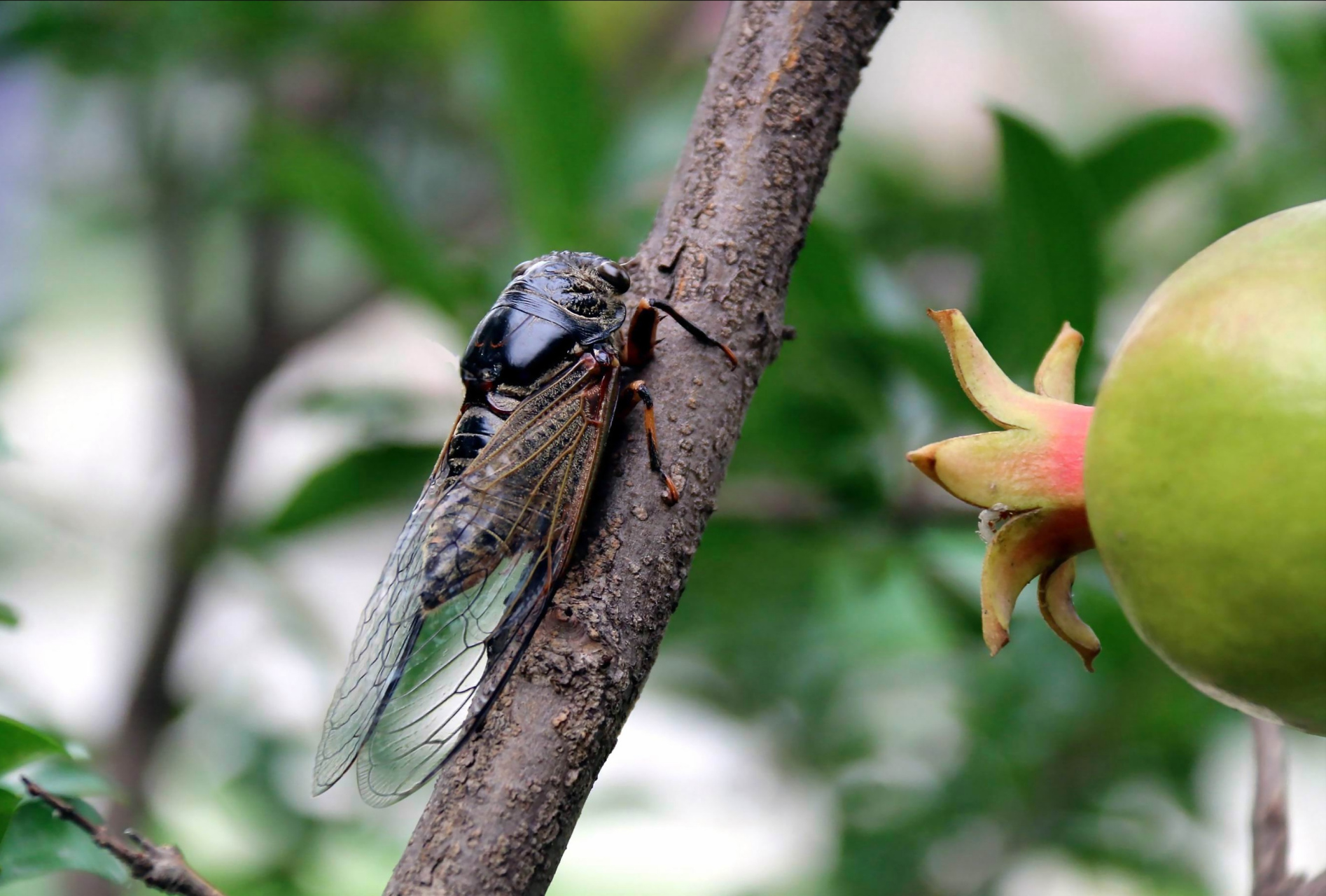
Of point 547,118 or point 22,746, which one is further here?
point 547,118

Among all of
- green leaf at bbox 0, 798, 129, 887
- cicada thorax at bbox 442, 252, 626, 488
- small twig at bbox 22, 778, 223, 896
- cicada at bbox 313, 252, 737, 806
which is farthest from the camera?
cicada thorax at bbox 442, 252, 626, 488

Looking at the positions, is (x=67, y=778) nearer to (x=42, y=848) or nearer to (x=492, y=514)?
(x=42, y=848)

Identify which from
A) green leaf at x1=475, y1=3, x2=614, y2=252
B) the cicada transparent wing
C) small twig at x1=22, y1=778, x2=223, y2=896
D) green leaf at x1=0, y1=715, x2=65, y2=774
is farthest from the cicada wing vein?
green leaf at x1=475, y1=3, x2=614, y2=252

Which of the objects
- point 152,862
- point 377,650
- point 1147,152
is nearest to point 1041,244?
point 1147,152

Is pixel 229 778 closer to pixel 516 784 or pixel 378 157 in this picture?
pixel 378 157

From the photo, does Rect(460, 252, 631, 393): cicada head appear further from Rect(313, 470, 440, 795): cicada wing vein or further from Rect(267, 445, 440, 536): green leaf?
Rect(267, 445, 440, 536): green leaf

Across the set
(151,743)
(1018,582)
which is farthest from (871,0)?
(151,743)
